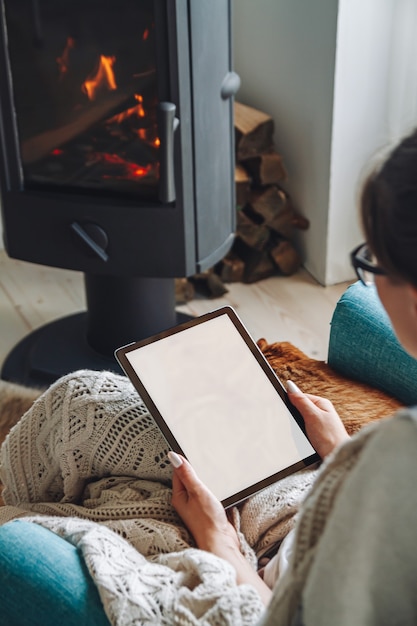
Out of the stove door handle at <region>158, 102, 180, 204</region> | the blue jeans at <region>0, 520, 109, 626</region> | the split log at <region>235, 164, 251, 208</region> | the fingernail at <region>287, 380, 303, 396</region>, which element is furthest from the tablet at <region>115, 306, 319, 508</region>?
the split log at <region>235, 164, 251, 208</region>

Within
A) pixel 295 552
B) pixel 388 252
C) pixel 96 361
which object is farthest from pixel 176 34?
pixel 295 552

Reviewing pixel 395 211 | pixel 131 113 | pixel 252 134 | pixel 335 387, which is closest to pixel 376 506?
pixel 395 211

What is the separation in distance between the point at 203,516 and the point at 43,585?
0.71 ft

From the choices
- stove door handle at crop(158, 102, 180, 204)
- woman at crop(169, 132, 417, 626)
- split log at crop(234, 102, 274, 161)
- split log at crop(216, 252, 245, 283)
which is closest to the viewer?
woman at crop(169, 132, 417, 626)

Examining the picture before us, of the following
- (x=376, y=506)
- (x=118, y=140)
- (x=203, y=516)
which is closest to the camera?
(x=376, y=506)

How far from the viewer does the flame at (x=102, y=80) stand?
1.69 meters

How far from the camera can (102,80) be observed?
67.5 inches

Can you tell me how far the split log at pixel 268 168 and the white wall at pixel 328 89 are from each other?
0.24 ft

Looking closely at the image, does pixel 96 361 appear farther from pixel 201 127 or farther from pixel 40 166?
pixel 201 127

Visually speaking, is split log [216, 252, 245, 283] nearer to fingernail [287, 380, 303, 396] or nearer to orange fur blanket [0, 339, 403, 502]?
orange fur blanket [0, 339, 403, 502]

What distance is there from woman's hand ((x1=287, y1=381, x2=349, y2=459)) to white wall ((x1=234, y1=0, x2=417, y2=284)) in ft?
3.32

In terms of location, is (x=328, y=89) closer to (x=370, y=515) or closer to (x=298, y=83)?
(x=298, y=83)

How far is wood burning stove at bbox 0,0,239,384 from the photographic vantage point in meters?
1.65

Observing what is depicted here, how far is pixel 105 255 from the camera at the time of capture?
184 centimetres
